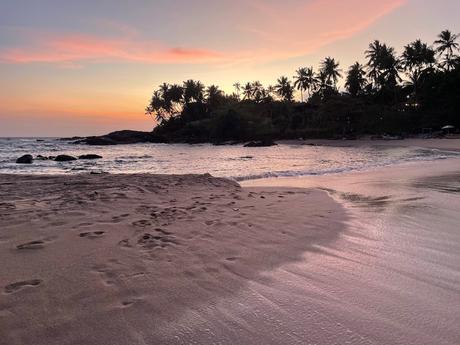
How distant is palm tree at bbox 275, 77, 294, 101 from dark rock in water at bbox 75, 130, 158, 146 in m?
30.3

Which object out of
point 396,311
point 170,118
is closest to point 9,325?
point 396,311

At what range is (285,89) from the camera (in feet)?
278

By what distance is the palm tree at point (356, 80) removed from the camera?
236 ft

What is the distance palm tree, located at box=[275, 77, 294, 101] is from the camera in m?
84.5

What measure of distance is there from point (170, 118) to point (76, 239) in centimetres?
8860

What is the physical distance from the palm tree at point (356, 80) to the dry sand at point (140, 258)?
7059 cm

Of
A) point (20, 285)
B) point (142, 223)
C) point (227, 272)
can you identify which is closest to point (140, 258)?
point (227, 272)

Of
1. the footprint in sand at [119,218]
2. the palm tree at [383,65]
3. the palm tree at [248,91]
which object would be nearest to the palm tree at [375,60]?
the palm tree at [383,65]

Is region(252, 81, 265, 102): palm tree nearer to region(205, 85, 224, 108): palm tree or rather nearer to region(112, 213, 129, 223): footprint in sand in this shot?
region(205, 85, 224, 108): palm tree

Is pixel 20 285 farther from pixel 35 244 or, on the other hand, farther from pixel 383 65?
pixel 383 65

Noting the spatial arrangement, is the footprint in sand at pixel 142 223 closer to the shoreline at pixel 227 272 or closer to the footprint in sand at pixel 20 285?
the shoreline at pixel 227 272

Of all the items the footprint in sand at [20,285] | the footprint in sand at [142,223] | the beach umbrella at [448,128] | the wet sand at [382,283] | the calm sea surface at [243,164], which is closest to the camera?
the wet sand at [382,283]

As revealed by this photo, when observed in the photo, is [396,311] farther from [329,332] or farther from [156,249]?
[156,249]

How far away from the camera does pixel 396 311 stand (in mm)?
2803
